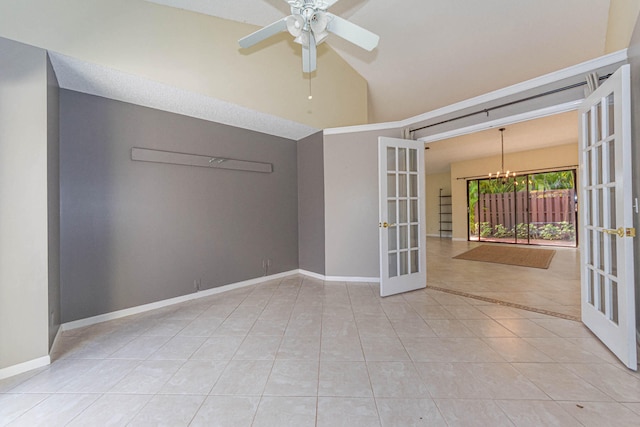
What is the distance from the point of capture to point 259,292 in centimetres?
368

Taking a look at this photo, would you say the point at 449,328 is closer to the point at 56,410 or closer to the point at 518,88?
the point at 518,88

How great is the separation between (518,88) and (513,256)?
4.89 meters

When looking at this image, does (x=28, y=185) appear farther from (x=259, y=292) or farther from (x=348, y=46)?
(x=348, y=46)

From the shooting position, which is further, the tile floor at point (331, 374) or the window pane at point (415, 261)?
the window pane at point (415, 261)

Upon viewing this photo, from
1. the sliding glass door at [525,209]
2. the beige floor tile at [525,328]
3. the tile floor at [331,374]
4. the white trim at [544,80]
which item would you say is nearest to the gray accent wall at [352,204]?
the white trim at [544,80]

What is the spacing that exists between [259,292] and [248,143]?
2.37 meters

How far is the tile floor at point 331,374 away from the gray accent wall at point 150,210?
0.51m

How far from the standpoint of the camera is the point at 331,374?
1.77 m

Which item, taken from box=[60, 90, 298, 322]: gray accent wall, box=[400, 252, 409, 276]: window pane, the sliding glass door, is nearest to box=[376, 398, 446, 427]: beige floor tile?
box=[400, 252, 409, 276]: window pane

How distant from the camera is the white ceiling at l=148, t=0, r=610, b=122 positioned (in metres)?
3.00

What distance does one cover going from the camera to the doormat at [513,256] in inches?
212

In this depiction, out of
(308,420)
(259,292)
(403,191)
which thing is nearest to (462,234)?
(403,191)

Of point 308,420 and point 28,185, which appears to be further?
point 28,185

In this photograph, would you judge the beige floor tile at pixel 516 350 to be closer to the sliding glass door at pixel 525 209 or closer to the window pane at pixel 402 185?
the window pane at pixel 402 185
